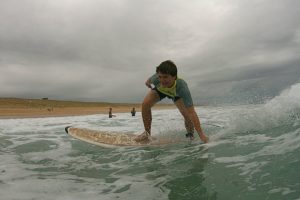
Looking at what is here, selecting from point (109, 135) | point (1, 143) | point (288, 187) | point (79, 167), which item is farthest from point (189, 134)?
point (1, 143)

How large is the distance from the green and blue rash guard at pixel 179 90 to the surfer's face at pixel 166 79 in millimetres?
210

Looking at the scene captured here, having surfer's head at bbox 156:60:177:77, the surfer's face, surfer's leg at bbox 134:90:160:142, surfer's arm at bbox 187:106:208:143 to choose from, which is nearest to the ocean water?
surfer's arm at bbox 187:106:208:143

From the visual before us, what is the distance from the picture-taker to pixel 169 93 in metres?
8.45

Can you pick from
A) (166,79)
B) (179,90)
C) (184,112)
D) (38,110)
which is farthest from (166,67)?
(38,110)

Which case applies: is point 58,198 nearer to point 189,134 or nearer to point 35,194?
point 35,194

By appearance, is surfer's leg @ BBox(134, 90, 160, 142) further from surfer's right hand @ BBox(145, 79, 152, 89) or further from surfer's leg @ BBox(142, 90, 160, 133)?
surfer's right hand @ BBox(145, 79, 152, 89)

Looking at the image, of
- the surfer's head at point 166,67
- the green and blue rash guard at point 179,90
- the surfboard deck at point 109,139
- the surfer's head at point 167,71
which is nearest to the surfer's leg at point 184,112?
the green and blue rash guard at point 179,90

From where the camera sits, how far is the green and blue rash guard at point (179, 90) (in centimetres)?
806

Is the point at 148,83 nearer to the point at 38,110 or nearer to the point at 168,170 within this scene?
the point at 168,170

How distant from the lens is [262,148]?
6.32 m

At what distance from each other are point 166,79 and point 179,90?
636mm

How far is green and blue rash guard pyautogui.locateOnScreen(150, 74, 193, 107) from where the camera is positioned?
806cm

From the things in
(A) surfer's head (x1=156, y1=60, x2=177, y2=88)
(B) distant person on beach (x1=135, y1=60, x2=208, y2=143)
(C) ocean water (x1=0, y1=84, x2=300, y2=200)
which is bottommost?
(C) ocean water (x1=0, y1=84, x2=300, y2=200)

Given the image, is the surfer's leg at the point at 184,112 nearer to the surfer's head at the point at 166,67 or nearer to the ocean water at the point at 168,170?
the ocean water at the point at 168,170
